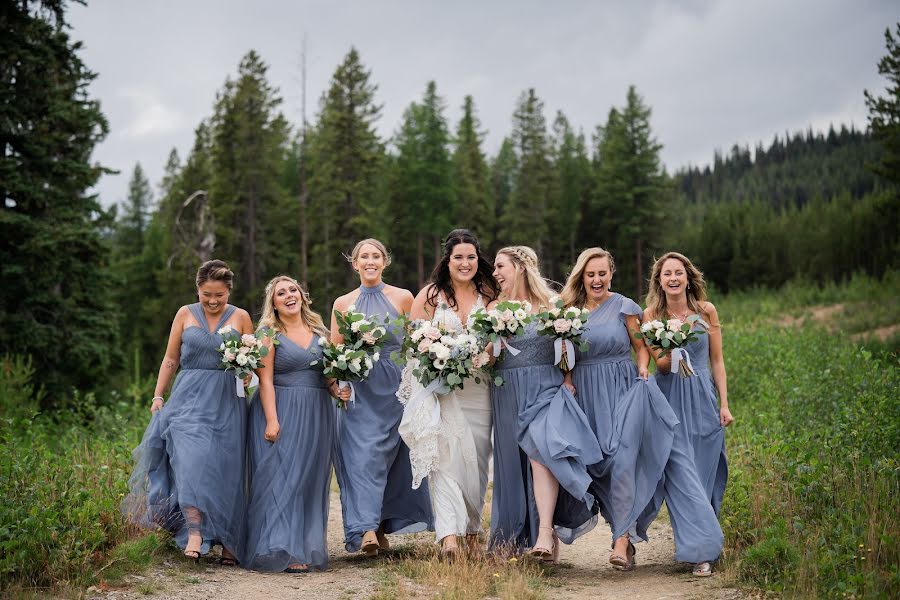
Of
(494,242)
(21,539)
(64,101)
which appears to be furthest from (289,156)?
(21,539)

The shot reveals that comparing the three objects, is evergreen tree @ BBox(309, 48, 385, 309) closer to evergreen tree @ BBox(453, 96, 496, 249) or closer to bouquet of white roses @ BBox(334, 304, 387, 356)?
evergreen tree @ BBox(453, 96, 496, 249)

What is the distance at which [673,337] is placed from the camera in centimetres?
718

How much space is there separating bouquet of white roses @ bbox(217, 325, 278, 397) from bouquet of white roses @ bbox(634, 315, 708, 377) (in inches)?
132

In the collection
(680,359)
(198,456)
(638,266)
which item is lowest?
(198,456)

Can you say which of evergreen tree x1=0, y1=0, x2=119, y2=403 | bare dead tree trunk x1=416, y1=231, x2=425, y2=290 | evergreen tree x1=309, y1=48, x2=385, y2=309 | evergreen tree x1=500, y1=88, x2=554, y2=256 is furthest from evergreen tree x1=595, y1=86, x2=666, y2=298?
evergreen tree x1=0, y1=0, x2=119, y2=403

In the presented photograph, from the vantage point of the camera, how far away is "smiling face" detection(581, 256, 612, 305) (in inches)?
299

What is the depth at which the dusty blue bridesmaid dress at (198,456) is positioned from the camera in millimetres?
7355

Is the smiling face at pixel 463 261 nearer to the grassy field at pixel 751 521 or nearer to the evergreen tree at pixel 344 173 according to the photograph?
the grassy field at pixel 751 521

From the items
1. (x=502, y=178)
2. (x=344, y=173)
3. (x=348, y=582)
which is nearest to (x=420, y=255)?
(x=344, y=173)

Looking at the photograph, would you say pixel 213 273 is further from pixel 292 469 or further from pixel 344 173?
pixel 344 173

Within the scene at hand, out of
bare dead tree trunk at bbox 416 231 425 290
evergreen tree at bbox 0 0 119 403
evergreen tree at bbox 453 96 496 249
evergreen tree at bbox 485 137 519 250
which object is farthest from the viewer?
evergreen tree at bbox 485 137 519 250

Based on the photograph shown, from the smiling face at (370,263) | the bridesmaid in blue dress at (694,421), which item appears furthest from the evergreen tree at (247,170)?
the bridesmaid in blue dress at (694,421)

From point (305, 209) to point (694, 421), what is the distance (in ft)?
128

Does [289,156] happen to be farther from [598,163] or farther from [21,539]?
[21,539]
